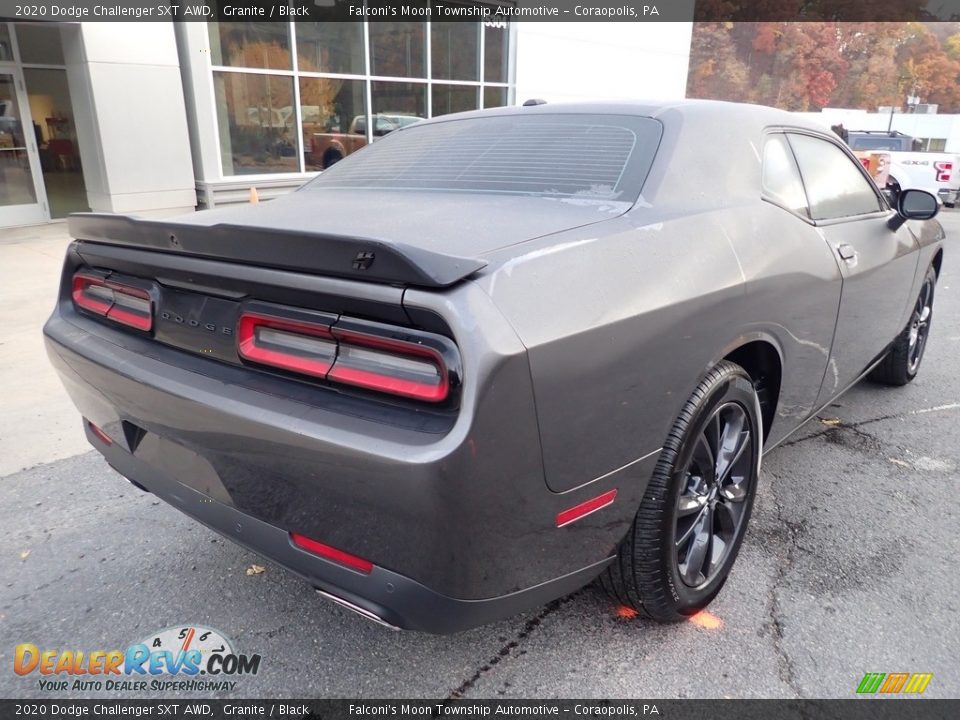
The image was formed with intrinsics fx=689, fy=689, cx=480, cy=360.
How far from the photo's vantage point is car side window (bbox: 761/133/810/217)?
265cm

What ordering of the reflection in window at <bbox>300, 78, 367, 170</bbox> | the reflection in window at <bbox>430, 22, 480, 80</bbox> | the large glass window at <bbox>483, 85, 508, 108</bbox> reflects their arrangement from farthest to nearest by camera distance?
the large glass window at <bbox>483, 85, 508, 108</bbox>
the reflection in window at <bbox>430, 22, 480, 80</bbox>
the reflection in window at <bbox>300, 78, 367, 170</bbox>

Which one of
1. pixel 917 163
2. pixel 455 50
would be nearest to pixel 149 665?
pixel 455 50

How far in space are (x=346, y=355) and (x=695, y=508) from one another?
1.25 meters

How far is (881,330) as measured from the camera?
142 inches

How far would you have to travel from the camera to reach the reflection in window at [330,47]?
445 inches

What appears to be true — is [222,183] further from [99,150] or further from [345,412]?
[345,412]

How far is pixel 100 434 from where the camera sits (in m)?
2.41

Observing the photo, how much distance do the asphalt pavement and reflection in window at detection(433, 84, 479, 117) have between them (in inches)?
469

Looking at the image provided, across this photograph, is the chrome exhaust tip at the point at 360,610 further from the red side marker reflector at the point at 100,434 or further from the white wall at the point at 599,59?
the white wall at the point at 599,59

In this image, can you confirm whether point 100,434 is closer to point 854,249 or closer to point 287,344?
point 287,344

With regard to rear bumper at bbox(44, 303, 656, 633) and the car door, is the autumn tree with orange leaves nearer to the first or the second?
the car door

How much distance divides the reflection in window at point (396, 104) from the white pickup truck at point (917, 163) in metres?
9.47

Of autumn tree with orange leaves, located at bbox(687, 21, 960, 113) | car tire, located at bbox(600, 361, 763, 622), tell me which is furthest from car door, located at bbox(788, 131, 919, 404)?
autumn tree with orange leaves, located at bbox(687, 21, 960, 113)

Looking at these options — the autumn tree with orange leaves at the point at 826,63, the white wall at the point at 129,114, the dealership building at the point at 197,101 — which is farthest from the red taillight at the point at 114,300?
the autumn tree with orange leaves at the point at 826,63
